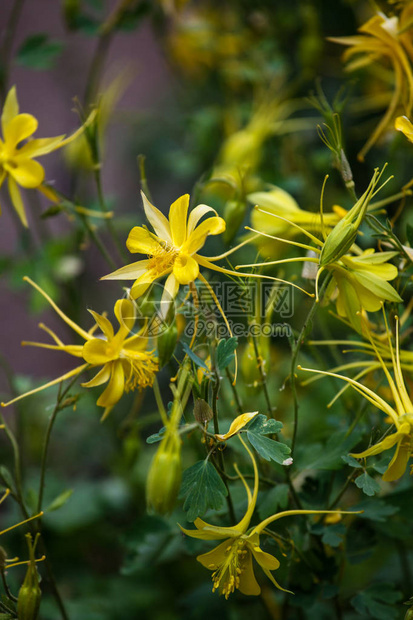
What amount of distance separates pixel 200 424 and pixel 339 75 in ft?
2.86

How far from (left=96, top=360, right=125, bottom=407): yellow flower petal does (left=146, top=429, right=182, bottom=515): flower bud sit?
10 cm

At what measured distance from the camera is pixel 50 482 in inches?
35.9

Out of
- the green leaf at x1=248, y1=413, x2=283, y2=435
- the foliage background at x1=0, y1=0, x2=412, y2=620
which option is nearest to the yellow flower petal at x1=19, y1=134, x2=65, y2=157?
the foliage background at x1=0, y1=0, x2=412, y2=620

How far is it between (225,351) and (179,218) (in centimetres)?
12

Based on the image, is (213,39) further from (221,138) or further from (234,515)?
(234,515)

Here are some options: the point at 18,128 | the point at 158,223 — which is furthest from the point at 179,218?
the point at 18,128

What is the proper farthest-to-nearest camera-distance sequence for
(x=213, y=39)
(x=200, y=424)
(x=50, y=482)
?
(x=213, y=39)
(x=50, y=482)
(x=200, y=424)

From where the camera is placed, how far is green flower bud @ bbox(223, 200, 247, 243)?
1.94 feet

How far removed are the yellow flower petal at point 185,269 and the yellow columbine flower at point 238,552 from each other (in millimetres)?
126

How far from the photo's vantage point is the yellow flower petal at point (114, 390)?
47cm

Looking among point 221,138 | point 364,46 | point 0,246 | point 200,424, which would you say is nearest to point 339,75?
point 221,138

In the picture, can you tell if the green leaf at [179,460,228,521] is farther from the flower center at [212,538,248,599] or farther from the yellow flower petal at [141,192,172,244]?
the yellow flower petal at [141,192,172,244]

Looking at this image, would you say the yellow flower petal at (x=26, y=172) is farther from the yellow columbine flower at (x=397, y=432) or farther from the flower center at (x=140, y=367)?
the yellow columbine flower at (x=397, y=432)

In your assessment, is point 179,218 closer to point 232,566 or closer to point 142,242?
point 142,242
